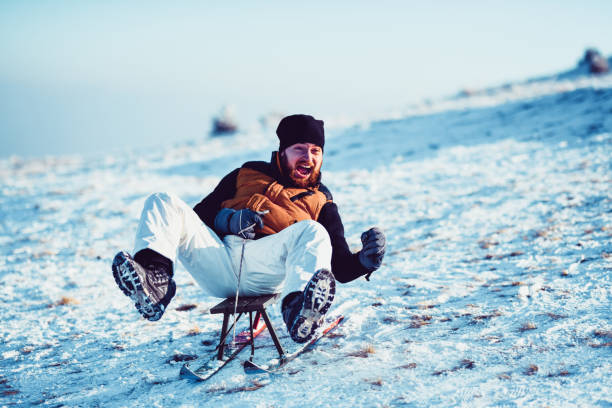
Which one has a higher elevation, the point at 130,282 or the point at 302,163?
the point at 302,163

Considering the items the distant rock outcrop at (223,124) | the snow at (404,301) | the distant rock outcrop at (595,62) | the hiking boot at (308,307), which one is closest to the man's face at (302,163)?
the hiking boot at (308,307)

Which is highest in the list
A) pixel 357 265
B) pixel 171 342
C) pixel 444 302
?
pixel 357 265

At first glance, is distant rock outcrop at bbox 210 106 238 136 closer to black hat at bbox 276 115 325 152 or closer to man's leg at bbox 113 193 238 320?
black hat at bbox 276 115 325 152

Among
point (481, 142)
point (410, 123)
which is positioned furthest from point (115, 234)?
point (410, 123)

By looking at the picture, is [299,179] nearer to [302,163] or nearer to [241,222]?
[302,163]

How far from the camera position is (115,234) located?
7293mm

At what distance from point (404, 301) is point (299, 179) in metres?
1.38

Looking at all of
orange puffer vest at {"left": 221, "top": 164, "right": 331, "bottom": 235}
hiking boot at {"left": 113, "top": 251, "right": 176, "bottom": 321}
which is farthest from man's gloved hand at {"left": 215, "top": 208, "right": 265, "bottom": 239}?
hiking boot at {"left": 113, "top": 251, "right": 176, "bottom": 321}

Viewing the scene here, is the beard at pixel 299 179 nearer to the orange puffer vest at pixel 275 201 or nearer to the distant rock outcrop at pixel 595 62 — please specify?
the orange puffer vest at pixel 275 201

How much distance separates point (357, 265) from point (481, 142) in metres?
9.31

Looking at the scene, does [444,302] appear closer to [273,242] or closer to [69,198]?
[273,242]

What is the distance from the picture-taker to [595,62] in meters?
21.9

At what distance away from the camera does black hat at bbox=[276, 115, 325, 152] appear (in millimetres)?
3352

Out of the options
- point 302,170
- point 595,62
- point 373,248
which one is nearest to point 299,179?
point 302,170
